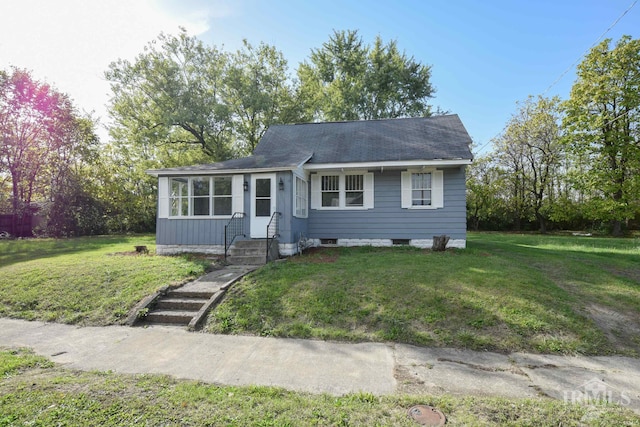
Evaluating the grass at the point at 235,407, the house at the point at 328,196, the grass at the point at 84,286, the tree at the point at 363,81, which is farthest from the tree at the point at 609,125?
the grass at the point at 84,286

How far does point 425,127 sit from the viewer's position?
13398mm

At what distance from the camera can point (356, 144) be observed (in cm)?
1280

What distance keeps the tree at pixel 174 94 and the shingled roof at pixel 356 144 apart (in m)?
7.51

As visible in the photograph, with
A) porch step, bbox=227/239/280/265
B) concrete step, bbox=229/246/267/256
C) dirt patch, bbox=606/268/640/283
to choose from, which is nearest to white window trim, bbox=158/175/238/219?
porch step, bbox=227/239/280/265

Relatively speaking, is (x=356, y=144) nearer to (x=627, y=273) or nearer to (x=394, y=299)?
(x=394, y=299)

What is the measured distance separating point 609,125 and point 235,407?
27150 millimetres

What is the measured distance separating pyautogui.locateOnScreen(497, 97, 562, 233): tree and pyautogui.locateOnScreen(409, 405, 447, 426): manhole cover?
26023 mm

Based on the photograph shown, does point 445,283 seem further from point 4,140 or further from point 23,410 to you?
point 4,140

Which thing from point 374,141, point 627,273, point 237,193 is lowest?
point 627,273

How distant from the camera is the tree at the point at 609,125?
19.3 meters

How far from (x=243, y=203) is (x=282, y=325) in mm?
6016

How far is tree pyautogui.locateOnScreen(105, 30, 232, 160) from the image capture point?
20234 millimetres

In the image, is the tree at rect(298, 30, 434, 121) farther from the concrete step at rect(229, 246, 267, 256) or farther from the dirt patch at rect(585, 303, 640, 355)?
the dirt patch at rect(585, 303, 640, 355)

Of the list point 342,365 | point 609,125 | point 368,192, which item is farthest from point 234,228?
point 609,125
